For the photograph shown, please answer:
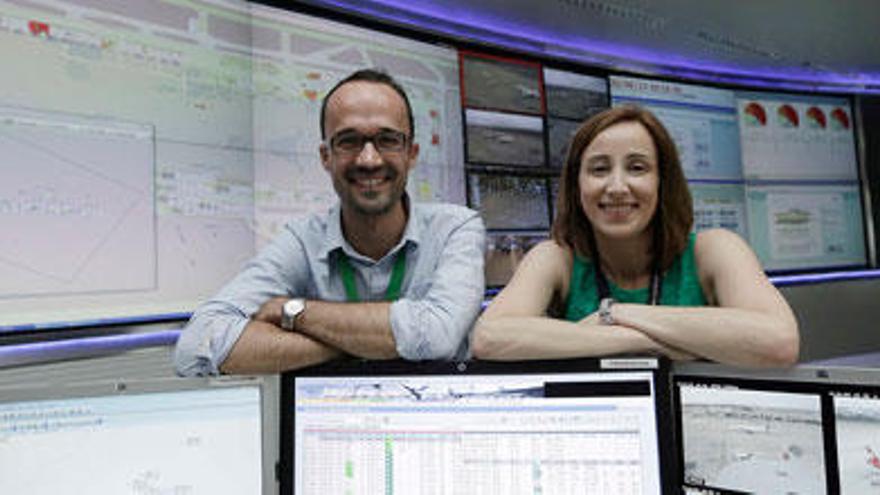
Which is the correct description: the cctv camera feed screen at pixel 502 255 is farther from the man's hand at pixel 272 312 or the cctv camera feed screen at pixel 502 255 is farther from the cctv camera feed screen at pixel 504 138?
the man's hand at pixel 272 312

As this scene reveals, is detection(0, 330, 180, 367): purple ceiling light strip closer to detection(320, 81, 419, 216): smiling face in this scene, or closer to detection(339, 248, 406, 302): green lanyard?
detection(339, 248, 406, 302): green lanyard

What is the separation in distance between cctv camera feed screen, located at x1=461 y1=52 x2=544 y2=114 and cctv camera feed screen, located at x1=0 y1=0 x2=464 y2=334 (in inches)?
20.2

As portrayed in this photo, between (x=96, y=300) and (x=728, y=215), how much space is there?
11.8ft

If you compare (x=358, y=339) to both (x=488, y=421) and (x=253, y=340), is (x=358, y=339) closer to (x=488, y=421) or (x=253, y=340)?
(x=253, y=340)

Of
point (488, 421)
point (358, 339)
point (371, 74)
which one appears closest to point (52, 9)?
point (371, 74)

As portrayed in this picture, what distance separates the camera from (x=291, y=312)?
1307 millimetres

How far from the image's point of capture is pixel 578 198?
1582 mm

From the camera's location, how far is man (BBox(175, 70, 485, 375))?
1.38 metres

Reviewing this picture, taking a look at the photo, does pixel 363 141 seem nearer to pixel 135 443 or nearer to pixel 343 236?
pixel 343 236

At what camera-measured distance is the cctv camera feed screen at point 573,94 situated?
3.29 meters

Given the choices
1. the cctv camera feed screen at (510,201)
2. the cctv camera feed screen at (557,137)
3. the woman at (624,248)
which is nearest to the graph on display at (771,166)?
the cctv camera feed screen at (557,137)

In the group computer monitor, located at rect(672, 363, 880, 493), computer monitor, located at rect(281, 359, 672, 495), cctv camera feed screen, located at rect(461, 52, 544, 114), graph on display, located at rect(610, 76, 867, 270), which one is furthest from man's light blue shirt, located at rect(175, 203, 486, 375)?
graph on display, located at rect(610, 76, 867, 270)

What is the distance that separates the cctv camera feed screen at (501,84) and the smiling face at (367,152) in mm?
1435

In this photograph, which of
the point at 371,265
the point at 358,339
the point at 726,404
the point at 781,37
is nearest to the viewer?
the point at 726,404
